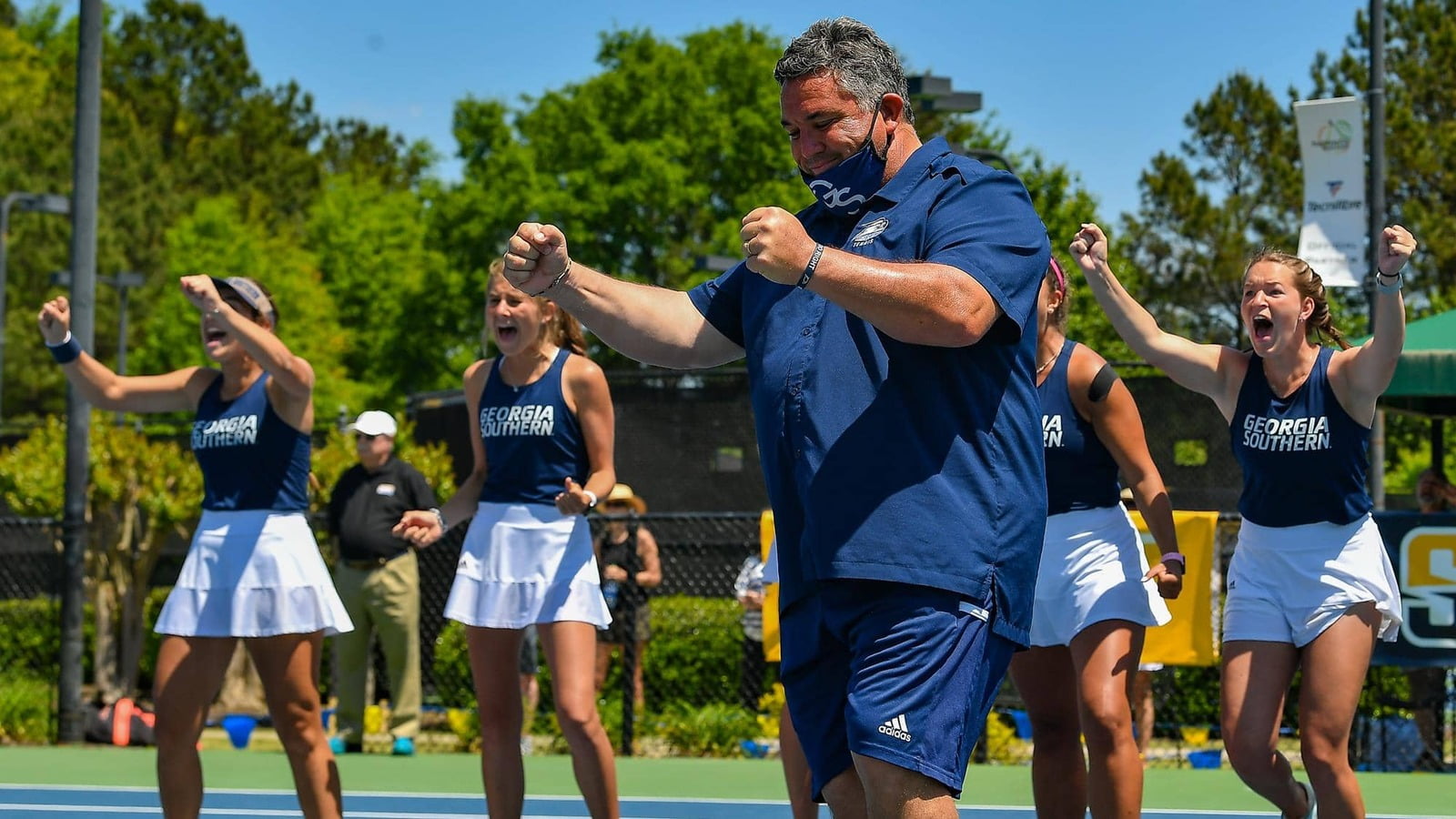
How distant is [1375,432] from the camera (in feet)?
46.3

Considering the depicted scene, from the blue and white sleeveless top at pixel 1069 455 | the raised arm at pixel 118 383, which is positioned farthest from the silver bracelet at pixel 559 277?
the raised arm at pixel 118 383

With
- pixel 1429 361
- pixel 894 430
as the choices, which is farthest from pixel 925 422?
pixel 1429 361

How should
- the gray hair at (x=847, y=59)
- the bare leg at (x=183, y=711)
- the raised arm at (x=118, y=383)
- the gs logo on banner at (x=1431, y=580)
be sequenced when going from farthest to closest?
1. the gs logo on banner at (x=1431, y=580)
2. the raised arm at (x=118, y=383)
3. the bare leg at (x=183, y=711)
4. the gray hair at (x=847, y=59)

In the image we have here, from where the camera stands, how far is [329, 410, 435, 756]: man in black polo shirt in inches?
446

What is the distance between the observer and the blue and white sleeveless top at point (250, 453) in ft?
20.2

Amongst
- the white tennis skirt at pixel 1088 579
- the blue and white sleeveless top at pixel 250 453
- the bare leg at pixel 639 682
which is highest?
the blue and white sleeveless top at pixel 250 453

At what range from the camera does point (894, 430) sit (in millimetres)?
3312

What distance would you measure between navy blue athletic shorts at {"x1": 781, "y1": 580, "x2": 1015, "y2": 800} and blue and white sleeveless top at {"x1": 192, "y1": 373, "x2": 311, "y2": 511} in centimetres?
318

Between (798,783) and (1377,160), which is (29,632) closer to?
(798,783)

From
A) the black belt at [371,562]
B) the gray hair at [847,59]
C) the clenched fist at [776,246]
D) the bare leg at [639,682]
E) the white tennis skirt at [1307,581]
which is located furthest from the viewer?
the black belt at [371,562]

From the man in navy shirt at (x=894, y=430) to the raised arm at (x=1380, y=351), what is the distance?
85.6 inches

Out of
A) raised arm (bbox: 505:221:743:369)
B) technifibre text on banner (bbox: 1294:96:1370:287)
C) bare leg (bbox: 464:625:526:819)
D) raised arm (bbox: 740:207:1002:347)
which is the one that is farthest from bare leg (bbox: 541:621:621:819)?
technifibre text on banner (bbox: 1294:96:1370:287)

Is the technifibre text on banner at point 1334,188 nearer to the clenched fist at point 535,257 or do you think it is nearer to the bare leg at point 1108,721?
the bare leg at point 1108,721

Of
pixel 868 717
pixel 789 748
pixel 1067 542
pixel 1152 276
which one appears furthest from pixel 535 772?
pixel 1152 276
